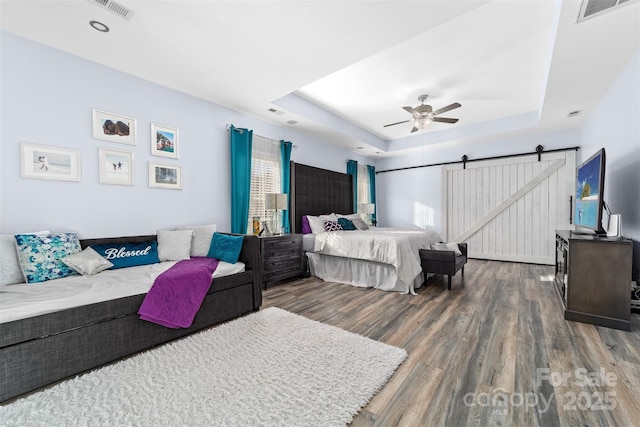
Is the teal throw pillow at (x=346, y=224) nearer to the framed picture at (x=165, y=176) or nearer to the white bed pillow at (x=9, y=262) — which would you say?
the framed picture at (x=165, y=176)

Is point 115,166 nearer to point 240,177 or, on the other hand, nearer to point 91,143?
point 91,143

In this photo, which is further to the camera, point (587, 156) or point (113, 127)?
point (587, 156)

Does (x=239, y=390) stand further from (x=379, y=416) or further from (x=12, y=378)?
(x=12, y=378)

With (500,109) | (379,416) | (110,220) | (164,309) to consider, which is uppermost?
(500,109)

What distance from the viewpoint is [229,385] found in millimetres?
1611

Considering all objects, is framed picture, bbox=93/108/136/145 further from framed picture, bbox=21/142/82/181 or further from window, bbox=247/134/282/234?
window, bbox=247/134/282/234

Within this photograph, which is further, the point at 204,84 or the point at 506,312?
the point at 204,84

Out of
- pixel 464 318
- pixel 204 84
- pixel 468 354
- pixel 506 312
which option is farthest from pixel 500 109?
pixel 204 84

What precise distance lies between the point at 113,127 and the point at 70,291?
1.85 metres

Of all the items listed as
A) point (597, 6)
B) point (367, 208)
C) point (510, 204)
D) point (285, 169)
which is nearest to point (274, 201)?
point (285, 169)

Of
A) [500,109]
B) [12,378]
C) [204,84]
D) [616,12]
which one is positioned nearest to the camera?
[12,378]

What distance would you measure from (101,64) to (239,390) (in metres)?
3.45

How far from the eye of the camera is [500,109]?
4570 mm

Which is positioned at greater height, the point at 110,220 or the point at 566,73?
the point at 566,73
